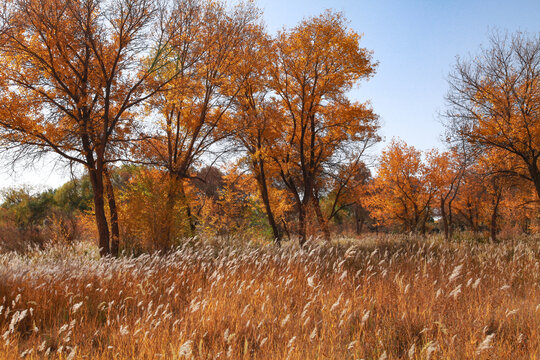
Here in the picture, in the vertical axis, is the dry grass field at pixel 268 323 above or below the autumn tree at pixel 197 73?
below

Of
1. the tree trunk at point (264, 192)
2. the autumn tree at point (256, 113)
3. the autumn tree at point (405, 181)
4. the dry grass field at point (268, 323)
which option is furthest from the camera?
the autumn tree at point (405, 181)

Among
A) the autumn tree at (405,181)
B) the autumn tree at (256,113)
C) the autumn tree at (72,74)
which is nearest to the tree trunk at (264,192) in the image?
the autumn tree at (256,113)

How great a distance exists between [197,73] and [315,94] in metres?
5.27

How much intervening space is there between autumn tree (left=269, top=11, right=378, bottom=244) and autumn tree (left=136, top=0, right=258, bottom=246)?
7.33 feet

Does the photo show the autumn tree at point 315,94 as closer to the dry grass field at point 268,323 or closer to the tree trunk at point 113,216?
the tree trunk at point 113,216

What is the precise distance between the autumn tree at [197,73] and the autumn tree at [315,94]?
2.24 m

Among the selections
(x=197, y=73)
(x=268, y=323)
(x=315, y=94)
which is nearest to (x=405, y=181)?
(x=315, y=94)

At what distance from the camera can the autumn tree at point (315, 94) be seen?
46.4ft

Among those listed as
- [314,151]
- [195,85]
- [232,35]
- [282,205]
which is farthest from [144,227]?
[282,205]

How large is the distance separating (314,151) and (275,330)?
45.1 feet

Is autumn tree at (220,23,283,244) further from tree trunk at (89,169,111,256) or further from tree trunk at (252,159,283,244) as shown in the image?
tree trunk at (89,169,111,256)

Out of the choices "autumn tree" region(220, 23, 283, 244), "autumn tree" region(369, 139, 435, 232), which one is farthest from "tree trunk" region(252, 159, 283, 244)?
"autumn tree" region(369, 139, 435, 232)

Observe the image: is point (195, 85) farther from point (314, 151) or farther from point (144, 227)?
point (314, 151)

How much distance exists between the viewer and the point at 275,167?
15.8m
